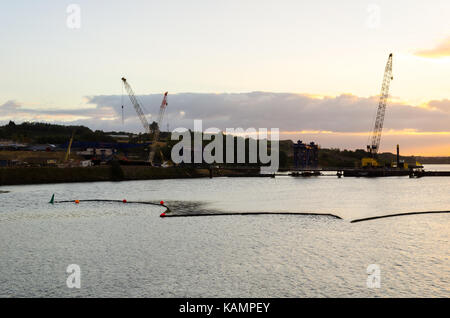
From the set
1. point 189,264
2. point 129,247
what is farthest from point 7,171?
point 189,264

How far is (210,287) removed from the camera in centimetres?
3300

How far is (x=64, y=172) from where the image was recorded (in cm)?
19288

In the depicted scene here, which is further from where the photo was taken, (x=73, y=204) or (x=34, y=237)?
(x=73, y=204)

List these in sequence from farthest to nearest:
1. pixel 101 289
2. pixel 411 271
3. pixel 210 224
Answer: pixel 210 224 → pixel 411 271 → pixel 101 289

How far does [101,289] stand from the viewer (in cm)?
3244

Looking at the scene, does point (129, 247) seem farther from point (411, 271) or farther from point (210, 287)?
point (411, 271)

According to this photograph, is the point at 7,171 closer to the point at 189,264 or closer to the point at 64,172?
the point at 64,172

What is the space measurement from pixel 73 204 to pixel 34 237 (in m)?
43.7
